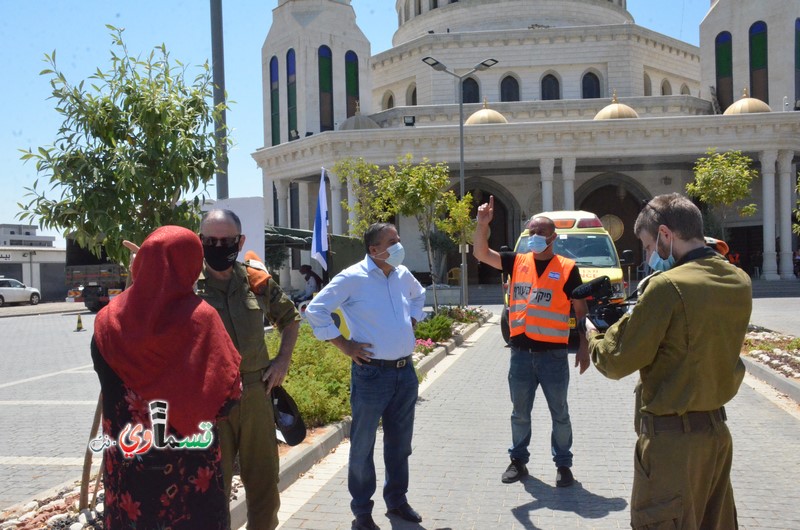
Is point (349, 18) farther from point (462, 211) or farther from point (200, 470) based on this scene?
point (200, 470)

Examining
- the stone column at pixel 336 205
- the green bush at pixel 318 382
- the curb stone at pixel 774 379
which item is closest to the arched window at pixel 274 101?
the stone column at pixel 336 205

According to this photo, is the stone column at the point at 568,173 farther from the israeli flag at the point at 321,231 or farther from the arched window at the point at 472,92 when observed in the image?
the israeli flag at the point at 321,231

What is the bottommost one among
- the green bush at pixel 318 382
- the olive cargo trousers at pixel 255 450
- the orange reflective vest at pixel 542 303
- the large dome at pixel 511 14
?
the green bush at pixel 318 382

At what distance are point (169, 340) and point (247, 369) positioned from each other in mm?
1319

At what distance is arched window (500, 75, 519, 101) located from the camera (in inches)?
1641

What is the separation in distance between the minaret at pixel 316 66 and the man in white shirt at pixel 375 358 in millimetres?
35161

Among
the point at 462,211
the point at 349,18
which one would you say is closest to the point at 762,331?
the point at 462,211

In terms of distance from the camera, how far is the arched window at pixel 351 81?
40.2 meters

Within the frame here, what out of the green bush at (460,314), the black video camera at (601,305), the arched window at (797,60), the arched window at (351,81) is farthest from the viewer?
the arched window at (351,81)

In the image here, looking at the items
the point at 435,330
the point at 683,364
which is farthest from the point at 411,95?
the point at 683,364

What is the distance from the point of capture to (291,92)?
40.4 metres

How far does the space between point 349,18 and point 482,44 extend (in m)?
7.67

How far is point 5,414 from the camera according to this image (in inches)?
351

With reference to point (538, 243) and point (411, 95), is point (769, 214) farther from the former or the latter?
point (538, 243)
